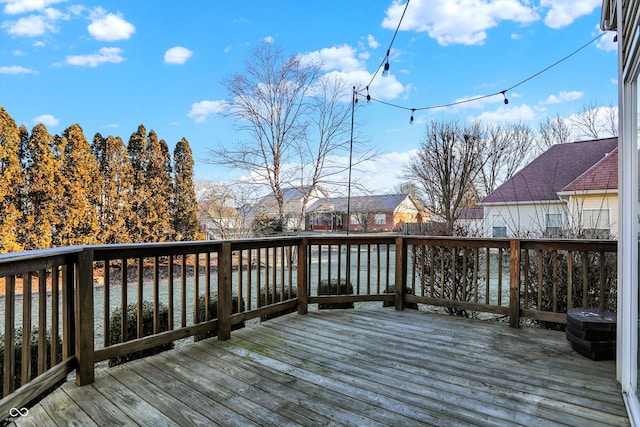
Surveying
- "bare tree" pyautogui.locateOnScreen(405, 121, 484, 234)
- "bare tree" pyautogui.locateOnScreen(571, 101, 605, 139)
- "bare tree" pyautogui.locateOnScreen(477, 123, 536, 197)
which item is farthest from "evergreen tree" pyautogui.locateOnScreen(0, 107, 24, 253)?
"bare tree" pyautogui.locateOnScreen(571, 101, 605, 139)

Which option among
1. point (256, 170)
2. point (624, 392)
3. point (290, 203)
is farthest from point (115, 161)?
point (624, 392)

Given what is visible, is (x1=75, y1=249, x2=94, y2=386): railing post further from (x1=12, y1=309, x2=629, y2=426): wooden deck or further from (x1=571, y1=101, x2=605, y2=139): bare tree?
(x1=571, y1=101, x2=605, y2=139): bare tree

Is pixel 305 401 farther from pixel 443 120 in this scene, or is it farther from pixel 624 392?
pixel 443 120

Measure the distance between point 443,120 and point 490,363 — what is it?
9813mm

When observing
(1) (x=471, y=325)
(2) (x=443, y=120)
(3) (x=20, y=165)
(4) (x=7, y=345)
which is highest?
(2) (x=443, y=120)

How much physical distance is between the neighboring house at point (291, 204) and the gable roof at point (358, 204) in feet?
1.49

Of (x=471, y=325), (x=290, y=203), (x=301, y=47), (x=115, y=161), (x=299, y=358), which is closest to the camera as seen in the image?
(x=299, y=358)

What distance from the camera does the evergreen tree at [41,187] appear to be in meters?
8.16

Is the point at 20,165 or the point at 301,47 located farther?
the point at 301,47

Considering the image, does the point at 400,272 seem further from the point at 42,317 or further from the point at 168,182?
the point at 168,182

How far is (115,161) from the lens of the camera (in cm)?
Result: 979

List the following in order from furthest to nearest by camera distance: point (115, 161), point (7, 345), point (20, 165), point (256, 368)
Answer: point (115, 161) → point (20, 165) → point (256, 368) → point (7, 345)

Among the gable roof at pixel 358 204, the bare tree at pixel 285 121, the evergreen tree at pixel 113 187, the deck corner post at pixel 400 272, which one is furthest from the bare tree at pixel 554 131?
the evergreen tree at pixel 113 187

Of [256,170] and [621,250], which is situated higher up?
[256,170]
